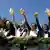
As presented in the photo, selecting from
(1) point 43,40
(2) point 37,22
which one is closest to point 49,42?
(1) point 43,40

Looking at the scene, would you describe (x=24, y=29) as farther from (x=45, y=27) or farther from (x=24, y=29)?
(x=45, y=27)

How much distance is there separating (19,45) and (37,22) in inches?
6.8

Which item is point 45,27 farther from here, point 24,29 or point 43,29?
point 24,29

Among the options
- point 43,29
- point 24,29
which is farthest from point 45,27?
point 24,29

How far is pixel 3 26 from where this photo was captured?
69 centimetres

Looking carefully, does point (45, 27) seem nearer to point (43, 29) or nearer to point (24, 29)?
point (43, 29)

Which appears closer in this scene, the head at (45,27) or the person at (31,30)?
the person at (31,30)

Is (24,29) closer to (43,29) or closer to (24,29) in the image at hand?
(24,29)

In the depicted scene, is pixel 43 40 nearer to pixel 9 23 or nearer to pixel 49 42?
pixel 49 42

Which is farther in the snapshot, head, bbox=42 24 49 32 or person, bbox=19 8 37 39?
head, bbox=42 24 49 32

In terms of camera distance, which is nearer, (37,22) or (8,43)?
(8,43)

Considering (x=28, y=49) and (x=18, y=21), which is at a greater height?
(x=18, y=21)

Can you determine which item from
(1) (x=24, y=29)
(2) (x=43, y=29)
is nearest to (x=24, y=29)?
(1) (x=24, y=29)

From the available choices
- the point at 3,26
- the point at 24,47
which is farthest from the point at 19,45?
the point at 3,26
